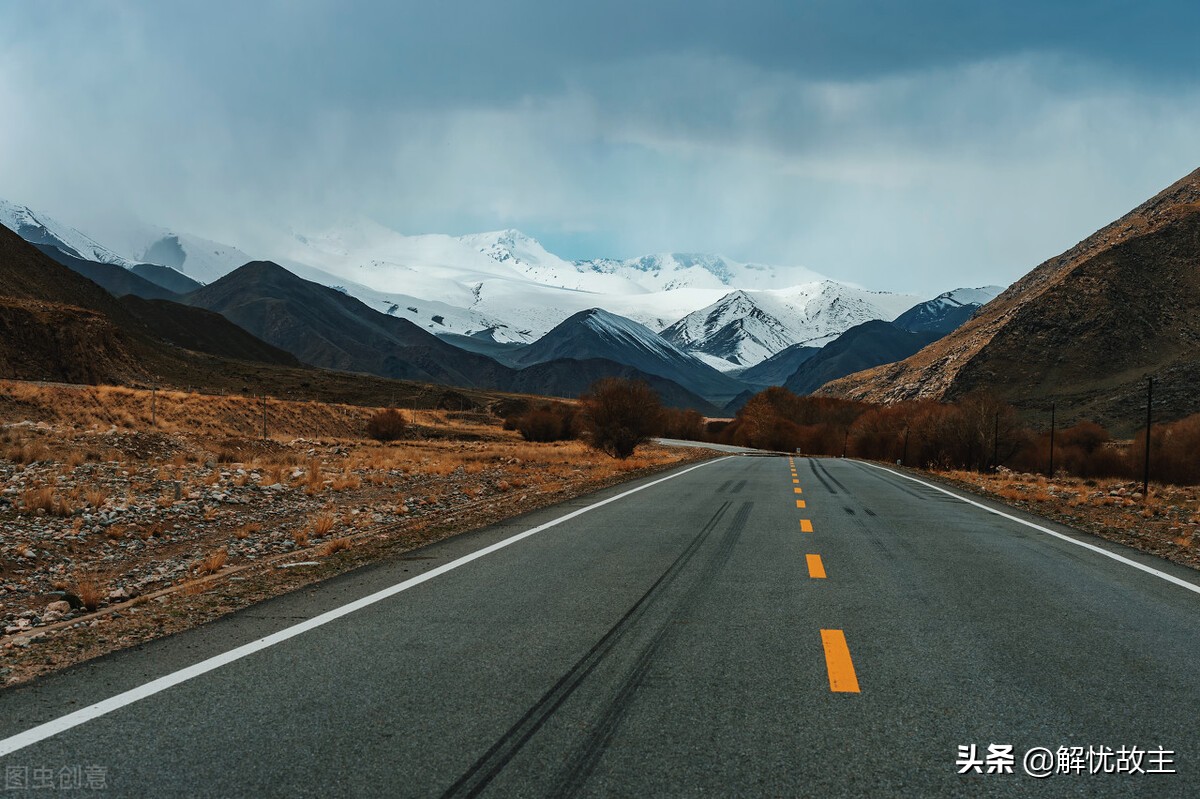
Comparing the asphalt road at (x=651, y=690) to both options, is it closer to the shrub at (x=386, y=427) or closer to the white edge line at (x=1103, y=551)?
the white edge line at (x=1103, y=551)

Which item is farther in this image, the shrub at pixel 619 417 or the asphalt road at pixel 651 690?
the shrub at pixel 619 417

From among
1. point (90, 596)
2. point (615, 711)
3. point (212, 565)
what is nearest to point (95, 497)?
point (212, 565)

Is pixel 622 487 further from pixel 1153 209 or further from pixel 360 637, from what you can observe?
pixel 1153 209

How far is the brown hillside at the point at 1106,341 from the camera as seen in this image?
351ft

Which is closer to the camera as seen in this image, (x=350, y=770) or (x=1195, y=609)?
(x=350, y=770)

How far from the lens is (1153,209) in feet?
550

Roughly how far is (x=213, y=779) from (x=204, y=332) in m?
198

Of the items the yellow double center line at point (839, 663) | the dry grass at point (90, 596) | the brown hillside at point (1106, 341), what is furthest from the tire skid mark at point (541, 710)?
the brown hillside at point (1106, 341)

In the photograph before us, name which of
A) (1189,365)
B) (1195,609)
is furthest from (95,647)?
(1189,365)

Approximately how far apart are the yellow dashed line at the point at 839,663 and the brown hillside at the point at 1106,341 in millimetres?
110383

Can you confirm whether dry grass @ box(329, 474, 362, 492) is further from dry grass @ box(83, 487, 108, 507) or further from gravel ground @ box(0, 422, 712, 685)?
dry grass @ box(83, 487, 108, 507)

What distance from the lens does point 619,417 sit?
145 ft

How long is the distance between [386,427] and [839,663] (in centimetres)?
6118

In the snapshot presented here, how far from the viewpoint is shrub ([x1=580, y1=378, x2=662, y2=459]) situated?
44.1 metres
